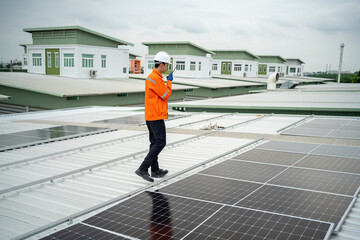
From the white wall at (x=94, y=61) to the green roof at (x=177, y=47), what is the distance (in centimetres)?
1223

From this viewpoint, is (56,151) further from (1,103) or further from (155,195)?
(1,103)

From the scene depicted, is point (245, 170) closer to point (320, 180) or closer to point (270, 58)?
point (320, 180)

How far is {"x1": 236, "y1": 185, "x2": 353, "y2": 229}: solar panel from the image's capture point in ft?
16.4

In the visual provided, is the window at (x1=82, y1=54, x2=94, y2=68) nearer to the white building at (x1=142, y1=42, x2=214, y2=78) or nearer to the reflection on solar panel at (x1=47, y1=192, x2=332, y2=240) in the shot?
the white building at (x1=142, y1=42, x2=214, y2=78)

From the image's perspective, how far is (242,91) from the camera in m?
54.7

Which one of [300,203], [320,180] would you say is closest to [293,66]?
[320,180]

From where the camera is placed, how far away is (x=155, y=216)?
497cm

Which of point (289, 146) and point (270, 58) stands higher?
point (270, 58)

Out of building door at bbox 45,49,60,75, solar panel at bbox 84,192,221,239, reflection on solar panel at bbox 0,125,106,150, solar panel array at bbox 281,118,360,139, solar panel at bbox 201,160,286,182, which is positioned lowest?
reflection on solar panel at bbox 0,125,106,150

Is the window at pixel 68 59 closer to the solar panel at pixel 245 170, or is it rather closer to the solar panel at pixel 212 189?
the solar panel at pixel 245 170

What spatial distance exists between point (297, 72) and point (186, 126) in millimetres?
90240

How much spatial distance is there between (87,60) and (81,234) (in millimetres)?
35728

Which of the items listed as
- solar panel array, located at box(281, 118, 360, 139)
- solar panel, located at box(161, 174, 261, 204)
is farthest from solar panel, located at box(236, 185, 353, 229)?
solar panel array, located at box(281, 118, 360, 139)

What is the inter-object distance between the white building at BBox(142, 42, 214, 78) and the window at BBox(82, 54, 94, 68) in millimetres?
16051
